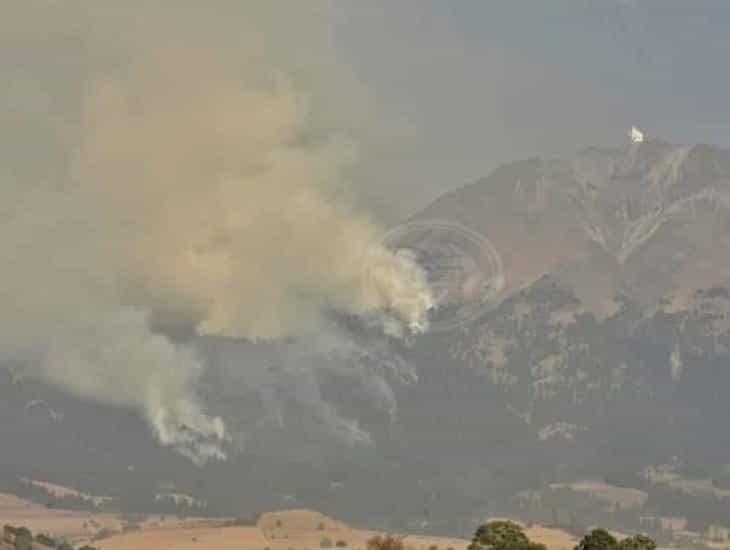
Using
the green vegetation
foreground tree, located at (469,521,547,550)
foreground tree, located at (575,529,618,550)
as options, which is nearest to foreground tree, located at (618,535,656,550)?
the green vegetation

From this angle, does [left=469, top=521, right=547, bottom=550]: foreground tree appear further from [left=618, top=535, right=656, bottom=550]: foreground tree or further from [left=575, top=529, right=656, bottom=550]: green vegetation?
[left=618, top=535, right=656, bottom=550]: foreground tree

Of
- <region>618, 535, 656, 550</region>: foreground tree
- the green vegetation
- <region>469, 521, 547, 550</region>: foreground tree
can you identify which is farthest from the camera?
<region>469, 521, 547, 550</region>: foreground tree

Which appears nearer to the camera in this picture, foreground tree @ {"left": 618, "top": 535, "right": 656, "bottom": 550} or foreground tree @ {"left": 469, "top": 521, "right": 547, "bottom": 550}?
foreground tree @ {"left": 618, "top": 535, "right": 656, "bottom": 550}

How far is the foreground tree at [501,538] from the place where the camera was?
132875mm

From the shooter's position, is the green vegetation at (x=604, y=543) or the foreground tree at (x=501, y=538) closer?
the green vegetation at (x=604, y=543)

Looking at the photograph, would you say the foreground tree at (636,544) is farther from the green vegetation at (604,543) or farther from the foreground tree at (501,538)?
the foreground tree at (501,538)

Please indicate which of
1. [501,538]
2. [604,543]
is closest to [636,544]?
[604,543]

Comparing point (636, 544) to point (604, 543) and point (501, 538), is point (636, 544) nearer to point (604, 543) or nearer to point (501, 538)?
point (604, 543)

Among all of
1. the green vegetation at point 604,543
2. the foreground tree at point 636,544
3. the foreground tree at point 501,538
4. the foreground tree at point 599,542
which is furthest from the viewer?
the foreground tree at point 501,538

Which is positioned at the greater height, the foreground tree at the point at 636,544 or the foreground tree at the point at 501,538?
the foreground tree at the point at 636,544

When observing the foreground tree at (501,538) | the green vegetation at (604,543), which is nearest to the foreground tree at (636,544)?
the green vegetation at (604,543)

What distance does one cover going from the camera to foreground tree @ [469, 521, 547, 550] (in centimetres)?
13288

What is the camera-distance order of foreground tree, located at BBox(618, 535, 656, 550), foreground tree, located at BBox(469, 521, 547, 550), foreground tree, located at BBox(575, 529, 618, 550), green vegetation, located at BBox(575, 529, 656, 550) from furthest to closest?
1. foreground tree, located at BBox(469, 521, 547, 550)
2. foreground tree, located at BBox(618, 535, 656, 550)
3. green vegetation, located at BBox(575, 529, 656, 550)
4. foreground tree, located at BBox(575, 529, 618, 550)

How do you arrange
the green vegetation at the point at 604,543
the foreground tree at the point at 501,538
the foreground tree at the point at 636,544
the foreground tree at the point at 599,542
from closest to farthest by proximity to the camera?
the foreground tree at the point at 599,542 → the green vegetation at the point at 604,543 → the foreground tree at the point at 636,544 → the foreground tree at the point at 501,538
